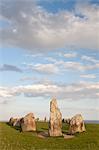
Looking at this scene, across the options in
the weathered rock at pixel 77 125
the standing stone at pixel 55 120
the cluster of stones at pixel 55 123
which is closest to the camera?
the standing stone at pixel 55 120

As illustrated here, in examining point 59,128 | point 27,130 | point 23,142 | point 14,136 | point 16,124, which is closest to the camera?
point 23,142

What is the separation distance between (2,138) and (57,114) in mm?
10277

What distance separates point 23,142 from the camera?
3969 cm

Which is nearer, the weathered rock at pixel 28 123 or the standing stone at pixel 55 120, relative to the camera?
the standing stone at pixel 55 120

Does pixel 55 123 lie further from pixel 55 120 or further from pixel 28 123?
pixel 28 123

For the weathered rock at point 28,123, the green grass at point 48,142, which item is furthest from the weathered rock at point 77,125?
the weathered rock at point 28,123

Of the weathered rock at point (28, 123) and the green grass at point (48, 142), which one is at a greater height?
the weathered rock at point (28, 123)

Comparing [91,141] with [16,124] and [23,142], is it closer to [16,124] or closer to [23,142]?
[23,142]

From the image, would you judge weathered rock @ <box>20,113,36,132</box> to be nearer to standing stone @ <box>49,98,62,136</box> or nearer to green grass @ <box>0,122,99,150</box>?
standing stone @ <box>49,98,62,136</box>

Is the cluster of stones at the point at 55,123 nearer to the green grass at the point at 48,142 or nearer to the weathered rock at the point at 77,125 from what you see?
the weathered rock at the point at 77,125

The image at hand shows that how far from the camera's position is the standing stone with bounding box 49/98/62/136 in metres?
47.7

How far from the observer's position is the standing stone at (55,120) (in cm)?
4769

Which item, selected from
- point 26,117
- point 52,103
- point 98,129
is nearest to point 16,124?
point 26,117

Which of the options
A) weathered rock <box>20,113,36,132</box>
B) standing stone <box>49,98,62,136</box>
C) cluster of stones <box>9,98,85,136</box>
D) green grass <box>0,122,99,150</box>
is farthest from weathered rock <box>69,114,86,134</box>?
weathered rock <box>20,113,36,132</box>
